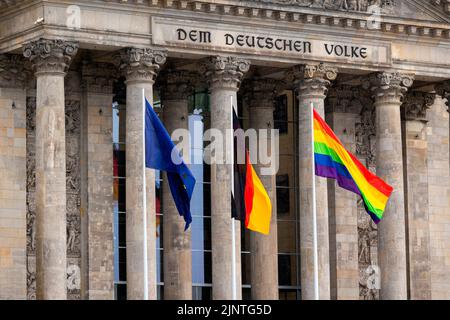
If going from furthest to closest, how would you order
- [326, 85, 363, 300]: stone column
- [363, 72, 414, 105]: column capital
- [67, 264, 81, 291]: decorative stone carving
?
[326, 85, 363, 300]: stone column < [363, 72, 414, 105]: column capital < [67, 264, 81, 291]: decorative stone carving

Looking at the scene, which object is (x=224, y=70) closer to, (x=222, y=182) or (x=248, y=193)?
(x=222, y=182)

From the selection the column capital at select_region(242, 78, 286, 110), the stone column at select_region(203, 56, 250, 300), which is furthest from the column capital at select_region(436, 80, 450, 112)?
the stone column at select_region(203, 56, 250, 300)

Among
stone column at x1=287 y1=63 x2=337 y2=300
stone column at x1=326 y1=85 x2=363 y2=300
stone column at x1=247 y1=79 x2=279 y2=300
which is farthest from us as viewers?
stone column at x1=326 y1=85 x2=363 y2=300

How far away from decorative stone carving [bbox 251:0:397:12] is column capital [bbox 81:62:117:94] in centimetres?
619

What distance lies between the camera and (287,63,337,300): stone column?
7125 centimetres

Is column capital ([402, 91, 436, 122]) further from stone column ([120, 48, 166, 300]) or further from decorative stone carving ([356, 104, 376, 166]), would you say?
stone column ([120, 48, 166, 300])

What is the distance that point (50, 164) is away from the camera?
6681 cm

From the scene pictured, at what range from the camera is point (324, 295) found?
234 ft

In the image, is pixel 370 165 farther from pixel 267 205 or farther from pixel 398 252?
pixel 267 205

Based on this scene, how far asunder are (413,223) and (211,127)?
10.5 m

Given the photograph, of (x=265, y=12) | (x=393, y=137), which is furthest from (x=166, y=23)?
(x=393, y=137)

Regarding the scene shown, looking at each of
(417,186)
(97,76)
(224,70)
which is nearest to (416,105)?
(417,186)

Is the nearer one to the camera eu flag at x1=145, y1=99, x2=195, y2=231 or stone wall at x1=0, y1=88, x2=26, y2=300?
eu flag at x1=145, y1=99, x2=195, y2=231
